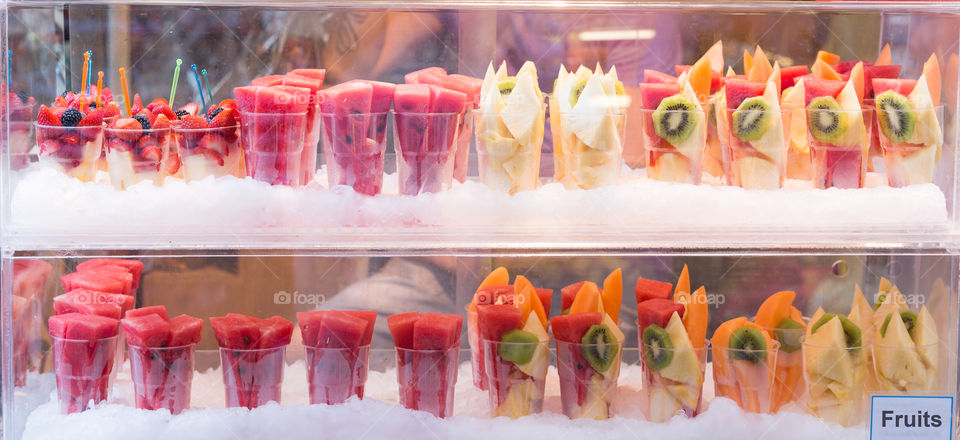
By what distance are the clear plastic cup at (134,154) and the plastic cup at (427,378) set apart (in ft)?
1.80

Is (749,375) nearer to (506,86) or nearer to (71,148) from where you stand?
(506,86)

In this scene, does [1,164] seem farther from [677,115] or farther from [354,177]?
[677,115]

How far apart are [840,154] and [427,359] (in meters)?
0.84

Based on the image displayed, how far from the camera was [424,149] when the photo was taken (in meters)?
1.47

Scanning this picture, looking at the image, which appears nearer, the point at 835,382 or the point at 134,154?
the point at 134,154

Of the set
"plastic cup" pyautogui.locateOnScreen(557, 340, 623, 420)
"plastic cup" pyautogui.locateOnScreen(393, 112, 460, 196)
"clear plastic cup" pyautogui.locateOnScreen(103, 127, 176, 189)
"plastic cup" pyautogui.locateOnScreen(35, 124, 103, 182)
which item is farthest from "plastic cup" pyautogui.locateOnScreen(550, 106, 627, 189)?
"plastic cup" pyautogui.locateOnScreen(35, 124, 103, 182)

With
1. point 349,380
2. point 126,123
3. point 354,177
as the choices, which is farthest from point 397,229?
point 126,123

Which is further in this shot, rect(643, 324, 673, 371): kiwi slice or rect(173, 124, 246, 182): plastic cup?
rect(643, 324, 673, 371): kiwi slice

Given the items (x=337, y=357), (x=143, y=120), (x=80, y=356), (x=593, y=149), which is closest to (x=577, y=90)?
(x=593, y=149)

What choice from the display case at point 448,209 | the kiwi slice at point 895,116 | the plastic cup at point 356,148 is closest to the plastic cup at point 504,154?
the display case at point 448,209

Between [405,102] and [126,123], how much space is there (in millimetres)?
478

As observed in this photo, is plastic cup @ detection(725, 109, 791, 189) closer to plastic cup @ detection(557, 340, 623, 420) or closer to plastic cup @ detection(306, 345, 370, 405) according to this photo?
plastic cup @ detection(557, 340, 623, 420)

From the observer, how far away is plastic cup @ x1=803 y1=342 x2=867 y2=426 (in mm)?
1557

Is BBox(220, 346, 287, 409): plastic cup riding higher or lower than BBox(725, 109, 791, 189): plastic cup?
lower
